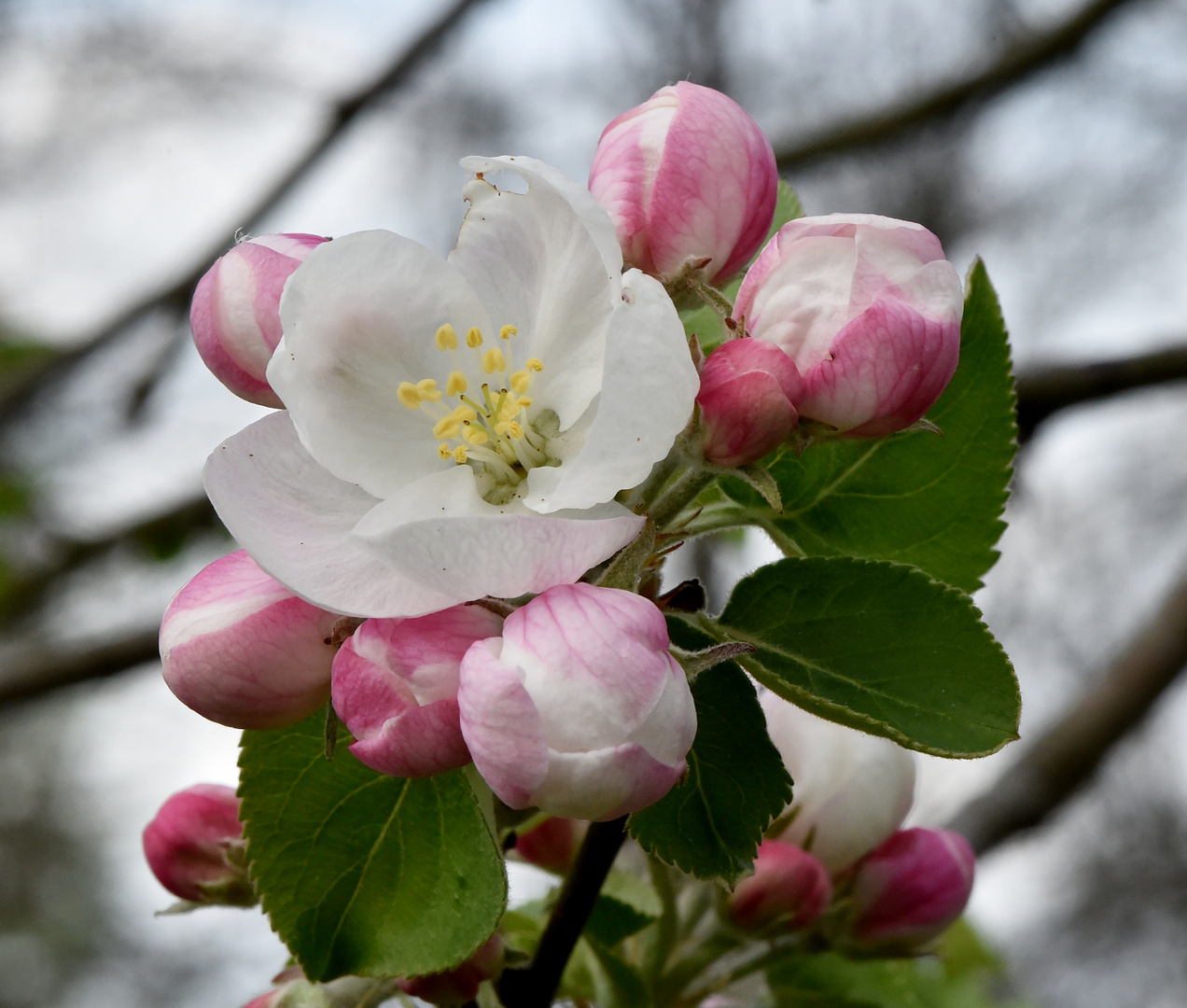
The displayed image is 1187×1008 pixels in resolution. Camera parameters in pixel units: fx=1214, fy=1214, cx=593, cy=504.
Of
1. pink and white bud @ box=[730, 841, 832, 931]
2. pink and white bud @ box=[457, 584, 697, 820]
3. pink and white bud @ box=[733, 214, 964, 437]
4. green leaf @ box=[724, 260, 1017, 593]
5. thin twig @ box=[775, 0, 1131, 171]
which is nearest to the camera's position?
pink and white bud @ box=[457, 584, 697, 820]

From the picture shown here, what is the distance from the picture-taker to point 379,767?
67cm

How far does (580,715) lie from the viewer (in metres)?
0.60

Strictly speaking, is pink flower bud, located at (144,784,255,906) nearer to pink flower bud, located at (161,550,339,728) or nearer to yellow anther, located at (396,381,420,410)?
pink flower bud, located at (161,550,339,728)

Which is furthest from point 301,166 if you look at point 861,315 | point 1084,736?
point 861,315

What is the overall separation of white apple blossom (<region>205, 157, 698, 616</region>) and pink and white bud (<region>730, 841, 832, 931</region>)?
42cm

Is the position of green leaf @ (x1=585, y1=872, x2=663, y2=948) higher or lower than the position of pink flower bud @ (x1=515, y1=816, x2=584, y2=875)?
lower

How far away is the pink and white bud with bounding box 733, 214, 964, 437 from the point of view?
2.29 ft

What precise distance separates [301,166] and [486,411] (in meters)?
2.41

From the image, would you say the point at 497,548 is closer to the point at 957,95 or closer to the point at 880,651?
the point at 880,651

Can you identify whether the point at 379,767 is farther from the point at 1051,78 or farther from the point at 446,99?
the point at 446,99

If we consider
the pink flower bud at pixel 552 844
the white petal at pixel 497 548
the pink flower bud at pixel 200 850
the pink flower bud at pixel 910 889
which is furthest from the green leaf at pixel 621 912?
the white petal at pixel 497 548

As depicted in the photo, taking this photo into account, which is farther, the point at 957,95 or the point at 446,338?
the point at 957,95

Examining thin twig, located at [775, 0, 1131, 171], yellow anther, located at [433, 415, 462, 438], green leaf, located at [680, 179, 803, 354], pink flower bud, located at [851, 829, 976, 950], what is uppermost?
yellow anther, located at [433, 415, 462, 438]

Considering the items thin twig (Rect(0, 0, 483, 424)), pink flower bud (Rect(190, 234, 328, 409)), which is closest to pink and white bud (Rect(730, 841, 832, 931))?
pink flower bud (Rect(190, 234, 328, 409))
